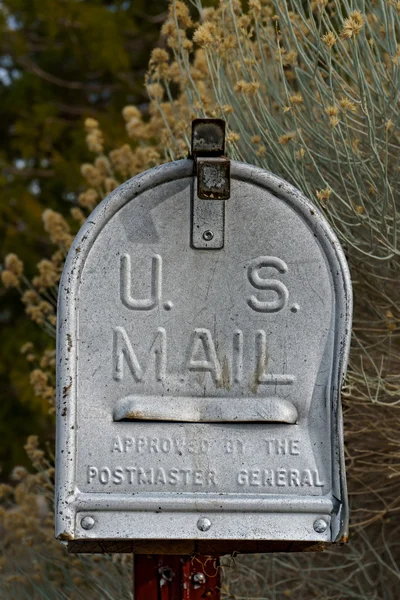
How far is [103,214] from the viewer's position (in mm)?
1851

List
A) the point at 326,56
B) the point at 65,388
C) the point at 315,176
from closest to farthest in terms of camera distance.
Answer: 1. the point at 65,388
2. the point at 326,56
3. the point at 315,176

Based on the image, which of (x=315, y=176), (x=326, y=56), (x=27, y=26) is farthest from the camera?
(x=27, y=26)

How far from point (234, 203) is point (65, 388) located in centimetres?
49

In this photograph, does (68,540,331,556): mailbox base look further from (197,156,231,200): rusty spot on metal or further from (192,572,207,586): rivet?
(197,156,231,200): rusty spot on metal

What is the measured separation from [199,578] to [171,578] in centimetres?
6

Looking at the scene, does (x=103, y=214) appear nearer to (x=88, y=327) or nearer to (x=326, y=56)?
(x=88, y=327)

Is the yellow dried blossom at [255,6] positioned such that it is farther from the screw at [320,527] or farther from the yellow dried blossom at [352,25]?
the screw at [320,527]

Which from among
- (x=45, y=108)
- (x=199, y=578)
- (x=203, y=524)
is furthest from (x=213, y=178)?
(x=45, y=108)

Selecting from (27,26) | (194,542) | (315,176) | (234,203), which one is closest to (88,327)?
(234,203)

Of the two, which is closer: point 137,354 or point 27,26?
point 137,354

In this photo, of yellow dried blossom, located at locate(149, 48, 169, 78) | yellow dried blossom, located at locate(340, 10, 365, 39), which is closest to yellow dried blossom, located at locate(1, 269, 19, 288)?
yellow dried blossom, located at locate(149, 48, 169, 78)

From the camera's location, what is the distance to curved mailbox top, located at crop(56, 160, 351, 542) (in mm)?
1829

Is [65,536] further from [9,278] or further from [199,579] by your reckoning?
[9,278]

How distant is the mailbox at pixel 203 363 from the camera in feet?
6.00
